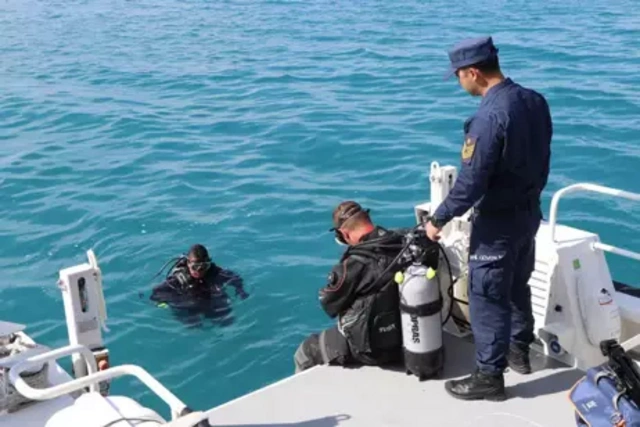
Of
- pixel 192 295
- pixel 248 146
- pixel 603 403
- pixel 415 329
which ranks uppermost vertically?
pixel 603 403

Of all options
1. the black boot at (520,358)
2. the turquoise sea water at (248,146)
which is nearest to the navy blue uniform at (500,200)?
the black boot at (520,358)

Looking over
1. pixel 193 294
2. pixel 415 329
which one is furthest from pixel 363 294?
pixel 193 294

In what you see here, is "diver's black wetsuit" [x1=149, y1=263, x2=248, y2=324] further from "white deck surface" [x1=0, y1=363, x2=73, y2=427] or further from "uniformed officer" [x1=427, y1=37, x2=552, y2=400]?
"uniformed officer" [x1=427, y1=37, x2=552, y2=400]

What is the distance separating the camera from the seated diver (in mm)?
5180

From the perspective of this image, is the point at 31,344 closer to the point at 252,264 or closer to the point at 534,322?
the point at 534,322

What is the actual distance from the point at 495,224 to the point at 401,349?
117cm

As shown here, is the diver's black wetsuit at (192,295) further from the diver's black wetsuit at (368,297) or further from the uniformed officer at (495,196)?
the uniformed officer at (495,196)

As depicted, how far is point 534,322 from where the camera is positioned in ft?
17.9

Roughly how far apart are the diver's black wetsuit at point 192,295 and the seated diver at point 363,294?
277cm

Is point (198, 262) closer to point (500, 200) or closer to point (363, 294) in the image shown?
point (363, 294)

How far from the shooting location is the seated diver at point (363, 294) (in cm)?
518

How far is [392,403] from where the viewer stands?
512 centimetres

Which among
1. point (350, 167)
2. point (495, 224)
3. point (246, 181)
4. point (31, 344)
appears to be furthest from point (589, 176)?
point (31, 344)

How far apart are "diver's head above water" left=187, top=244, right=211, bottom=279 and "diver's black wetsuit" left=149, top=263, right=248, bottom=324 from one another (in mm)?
70
